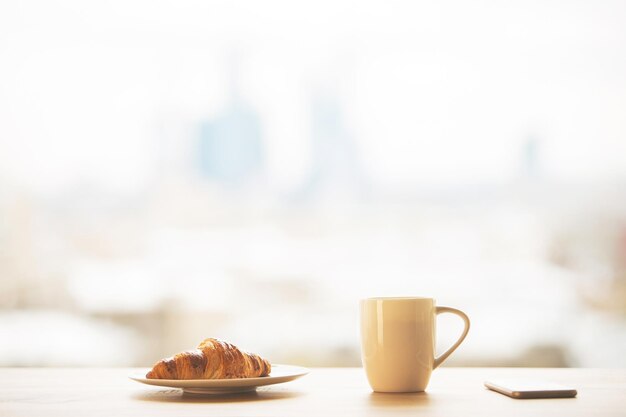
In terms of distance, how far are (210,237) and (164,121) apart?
16.2 inches

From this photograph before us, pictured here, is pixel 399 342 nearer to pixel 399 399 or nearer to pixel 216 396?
pixel 399 399

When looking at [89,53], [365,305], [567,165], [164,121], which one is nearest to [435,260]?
[567,165]

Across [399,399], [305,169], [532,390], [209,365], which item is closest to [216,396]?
[209,365]

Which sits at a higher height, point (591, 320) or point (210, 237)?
point (210, 237)

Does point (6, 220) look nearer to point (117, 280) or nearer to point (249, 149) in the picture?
point (117, 280)

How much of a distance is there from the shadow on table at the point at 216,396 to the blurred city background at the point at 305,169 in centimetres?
177

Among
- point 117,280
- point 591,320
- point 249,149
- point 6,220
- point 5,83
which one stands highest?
point 5,83

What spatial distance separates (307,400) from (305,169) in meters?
1.92

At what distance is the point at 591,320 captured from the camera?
266cm

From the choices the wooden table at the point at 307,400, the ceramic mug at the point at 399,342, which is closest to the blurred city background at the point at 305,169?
the wooden table at the point at 307,400

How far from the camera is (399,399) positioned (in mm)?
860

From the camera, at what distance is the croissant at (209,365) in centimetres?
89

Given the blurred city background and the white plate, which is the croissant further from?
the blurred city background

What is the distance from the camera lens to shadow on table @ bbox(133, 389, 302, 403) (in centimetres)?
85
